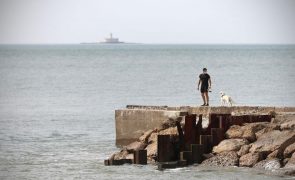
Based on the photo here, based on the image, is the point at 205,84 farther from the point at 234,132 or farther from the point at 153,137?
the point at 234,132

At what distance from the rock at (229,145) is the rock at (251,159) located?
44 cm

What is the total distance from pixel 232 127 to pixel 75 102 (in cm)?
2256

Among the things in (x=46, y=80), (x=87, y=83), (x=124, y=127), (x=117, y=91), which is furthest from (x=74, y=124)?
(x=46, y=80)

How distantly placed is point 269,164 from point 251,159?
49 cm

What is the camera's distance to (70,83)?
6956 cm

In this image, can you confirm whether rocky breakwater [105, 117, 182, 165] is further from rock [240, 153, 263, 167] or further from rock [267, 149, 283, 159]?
rock [267, 149, 283, 159]

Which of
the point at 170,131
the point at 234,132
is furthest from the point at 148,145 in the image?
the point at 234,132

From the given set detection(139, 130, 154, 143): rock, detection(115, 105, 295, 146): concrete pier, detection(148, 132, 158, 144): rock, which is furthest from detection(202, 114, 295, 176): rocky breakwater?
detection(139, 130, 154, 143): rock

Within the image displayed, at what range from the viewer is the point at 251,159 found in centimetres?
2691

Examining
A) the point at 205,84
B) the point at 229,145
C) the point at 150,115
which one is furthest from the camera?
the point at 205,84

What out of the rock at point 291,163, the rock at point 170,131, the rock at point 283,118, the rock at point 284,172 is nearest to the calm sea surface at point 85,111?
the rock at point 284,172

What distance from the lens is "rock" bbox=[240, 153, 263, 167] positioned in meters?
26.9

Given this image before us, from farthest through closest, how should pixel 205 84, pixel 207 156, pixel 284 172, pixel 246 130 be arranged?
pixel 205 84 → pixel 246 130 → pixel 207 156 → pixel 284 172

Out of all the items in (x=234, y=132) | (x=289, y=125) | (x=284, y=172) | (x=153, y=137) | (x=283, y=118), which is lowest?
(x=284, y=172)
